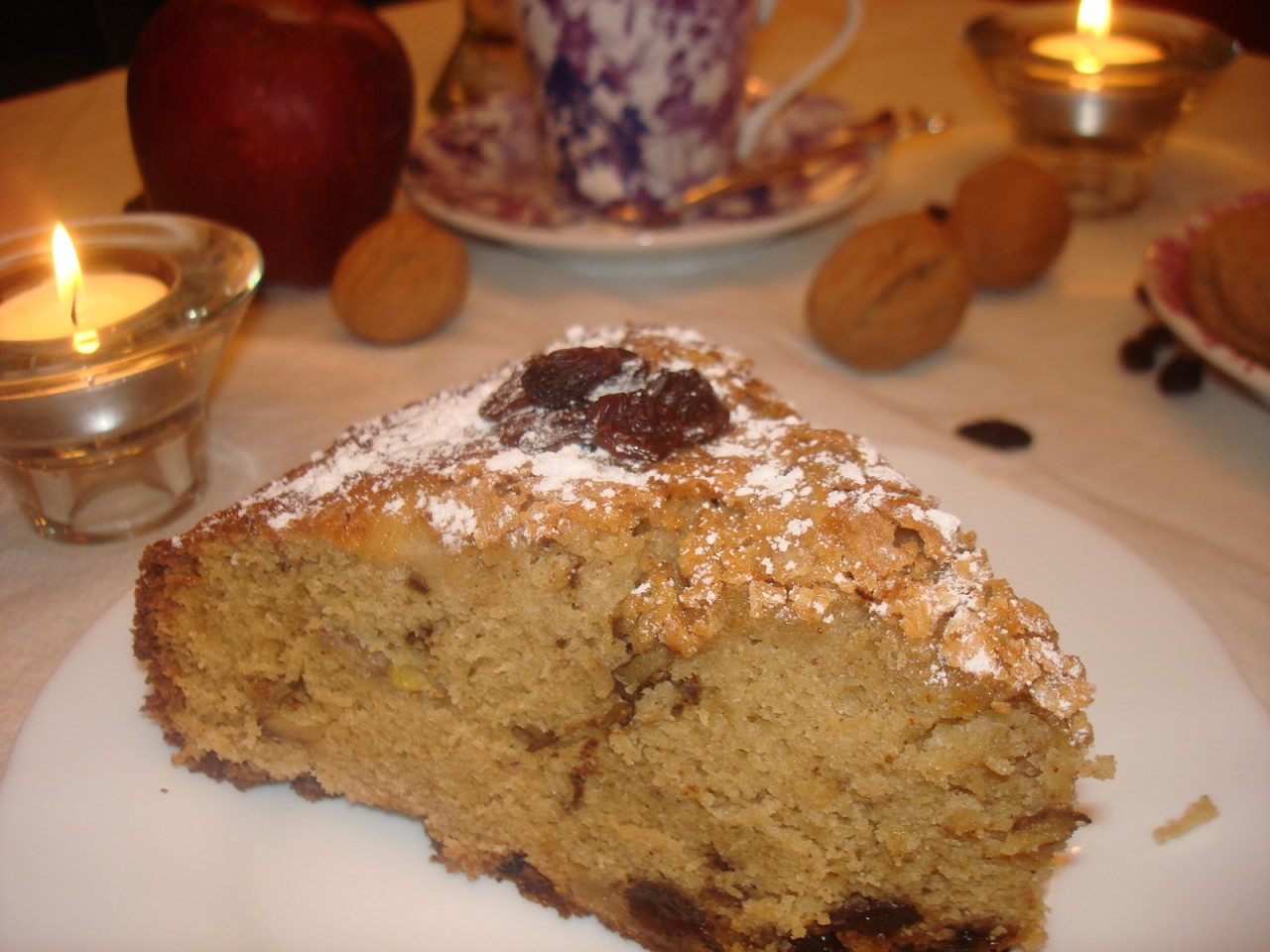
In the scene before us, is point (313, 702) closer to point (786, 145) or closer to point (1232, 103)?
point (786, 145)

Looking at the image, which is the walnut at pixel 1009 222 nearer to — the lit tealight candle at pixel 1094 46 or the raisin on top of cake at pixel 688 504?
the lit tealight candle at pixel 1094 46

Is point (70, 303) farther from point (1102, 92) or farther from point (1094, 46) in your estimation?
point (1094, 46)

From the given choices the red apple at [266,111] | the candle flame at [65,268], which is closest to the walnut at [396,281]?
the red apple at [266,111]

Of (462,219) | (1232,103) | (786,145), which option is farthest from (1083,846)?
(1232,103)

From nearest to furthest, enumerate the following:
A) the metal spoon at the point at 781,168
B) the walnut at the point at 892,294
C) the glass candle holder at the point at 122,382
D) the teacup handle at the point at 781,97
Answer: the glass candle holder at the point at 122,382
the walnut at the point at 892,294
the metal spoon at the point at 781,168
the teacup handle at the point at 781,97

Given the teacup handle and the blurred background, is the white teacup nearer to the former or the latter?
the teacup handle

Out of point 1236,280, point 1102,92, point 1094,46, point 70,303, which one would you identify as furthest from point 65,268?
point 1094,46

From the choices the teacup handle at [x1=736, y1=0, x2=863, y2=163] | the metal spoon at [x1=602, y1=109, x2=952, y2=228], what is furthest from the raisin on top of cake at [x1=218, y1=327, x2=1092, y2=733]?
the teacup handle at [x1=736, y1=0, x2=863, y2=163]
